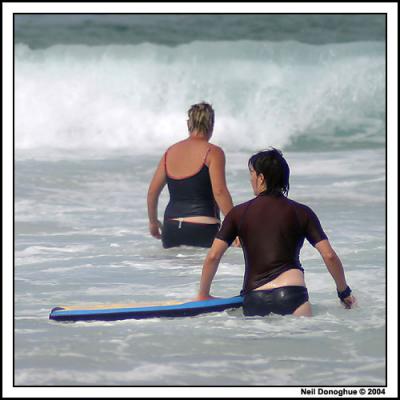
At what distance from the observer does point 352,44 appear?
2234 centimetres

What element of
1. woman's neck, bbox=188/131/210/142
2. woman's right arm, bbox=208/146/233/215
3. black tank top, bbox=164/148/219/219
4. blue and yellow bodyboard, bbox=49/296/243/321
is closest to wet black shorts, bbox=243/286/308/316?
blue and yellow bodyboard, bbox=49/296/243/321

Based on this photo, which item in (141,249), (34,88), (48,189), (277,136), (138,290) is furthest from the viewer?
(34,88)

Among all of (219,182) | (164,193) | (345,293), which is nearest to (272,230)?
(345,293)

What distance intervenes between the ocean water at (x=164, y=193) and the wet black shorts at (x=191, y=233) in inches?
5.0

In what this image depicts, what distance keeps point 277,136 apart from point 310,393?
13.1m

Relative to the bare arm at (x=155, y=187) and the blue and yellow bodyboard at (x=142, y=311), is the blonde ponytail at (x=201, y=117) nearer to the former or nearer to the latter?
the bare arm at (x=155, y=187)

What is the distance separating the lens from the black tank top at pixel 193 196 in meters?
7.79

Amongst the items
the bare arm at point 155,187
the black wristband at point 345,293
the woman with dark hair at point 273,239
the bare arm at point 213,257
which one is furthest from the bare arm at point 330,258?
the bare arm at point 155,187

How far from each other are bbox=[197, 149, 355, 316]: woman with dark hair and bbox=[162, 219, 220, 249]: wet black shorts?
2.18 meters

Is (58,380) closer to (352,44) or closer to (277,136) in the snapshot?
(277,136)

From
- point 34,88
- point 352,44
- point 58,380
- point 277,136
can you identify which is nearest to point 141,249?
point 58,380

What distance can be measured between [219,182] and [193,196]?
10.6 inches

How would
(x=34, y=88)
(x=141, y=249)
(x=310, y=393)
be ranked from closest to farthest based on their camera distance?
1. (x=310, y=393)
2. (x=141, y=249)
3. (x=34, y=88)

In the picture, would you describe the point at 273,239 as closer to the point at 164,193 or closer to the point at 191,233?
the point at 191,233
